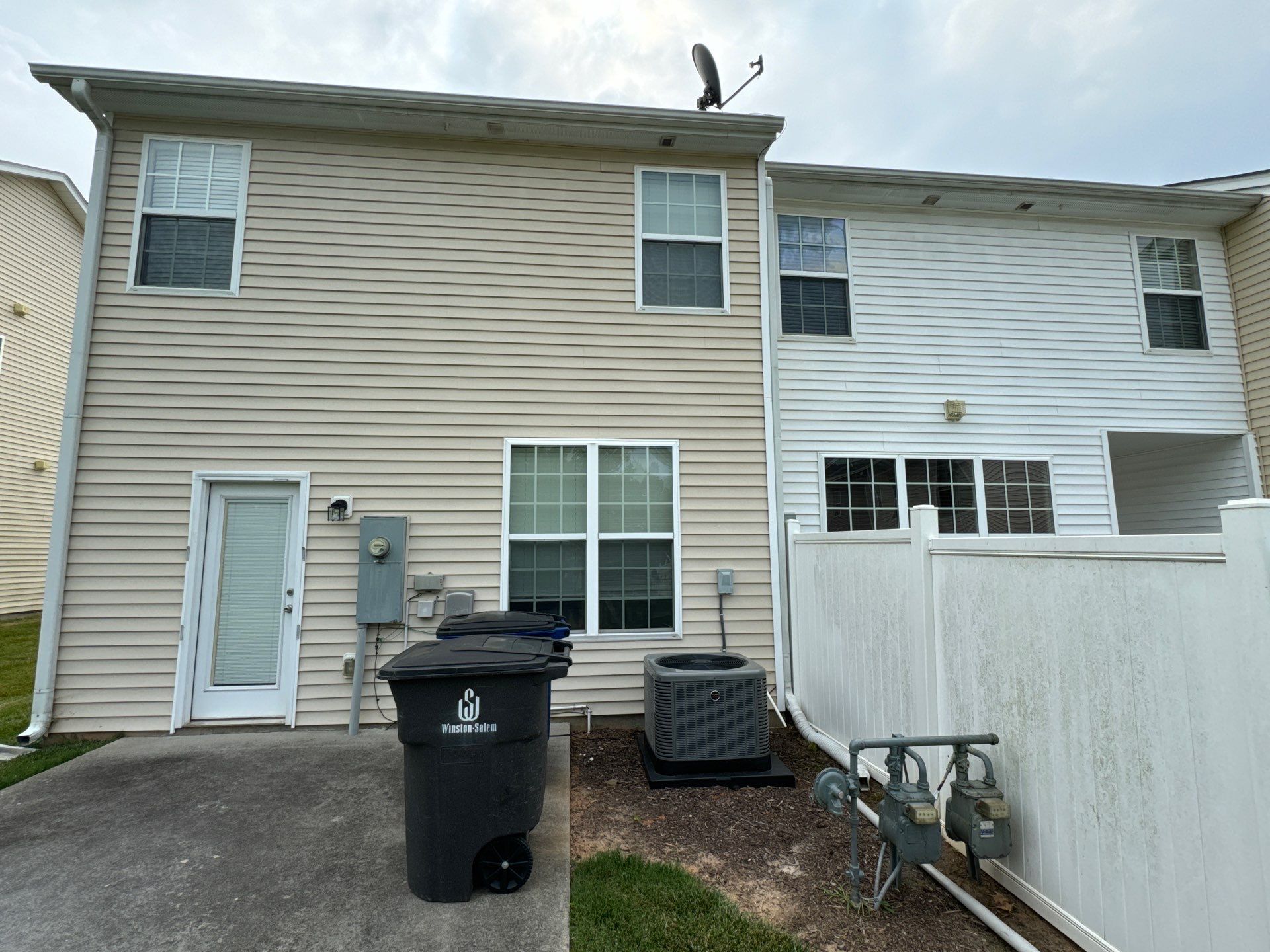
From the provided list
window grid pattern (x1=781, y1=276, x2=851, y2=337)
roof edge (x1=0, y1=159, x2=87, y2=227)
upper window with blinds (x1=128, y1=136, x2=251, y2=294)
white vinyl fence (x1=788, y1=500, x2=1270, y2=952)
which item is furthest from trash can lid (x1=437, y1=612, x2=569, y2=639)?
roof edge (x1=0, y1=159, x2=87, y2=227)

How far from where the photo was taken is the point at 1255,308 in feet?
20.8

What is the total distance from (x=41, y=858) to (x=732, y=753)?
3378mm

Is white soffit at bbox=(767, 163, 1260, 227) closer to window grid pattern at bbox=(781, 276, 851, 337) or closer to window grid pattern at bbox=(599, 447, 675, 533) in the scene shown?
window grid pattern at bbox=(781, 276, 851, 337)

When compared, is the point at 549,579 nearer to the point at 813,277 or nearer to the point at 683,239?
the point at 683,239

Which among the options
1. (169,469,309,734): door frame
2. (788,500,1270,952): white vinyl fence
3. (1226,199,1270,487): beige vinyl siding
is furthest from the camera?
(1226,199,1270,487): beige vinyl siding

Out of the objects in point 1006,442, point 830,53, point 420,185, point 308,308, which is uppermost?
point 830,53

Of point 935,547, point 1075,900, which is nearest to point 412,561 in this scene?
point 935,547

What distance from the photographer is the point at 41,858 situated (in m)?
2.70

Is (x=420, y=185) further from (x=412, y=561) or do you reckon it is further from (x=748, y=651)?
(x=748, y=651)

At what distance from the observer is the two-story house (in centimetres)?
438

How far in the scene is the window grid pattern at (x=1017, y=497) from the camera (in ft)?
19.4

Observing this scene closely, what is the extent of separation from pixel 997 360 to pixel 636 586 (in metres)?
4.48

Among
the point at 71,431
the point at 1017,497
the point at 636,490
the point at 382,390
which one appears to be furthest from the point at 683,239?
the point at 71,431

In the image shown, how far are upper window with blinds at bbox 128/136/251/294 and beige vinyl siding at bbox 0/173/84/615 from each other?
7.42 m
